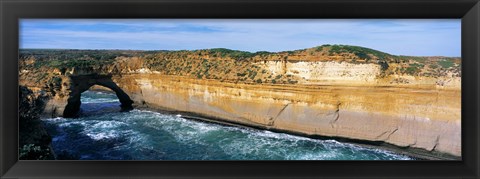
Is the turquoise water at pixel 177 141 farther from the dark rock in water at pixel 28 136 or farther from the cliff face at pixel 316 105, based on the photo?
the dark rock in water at pixel 28 136

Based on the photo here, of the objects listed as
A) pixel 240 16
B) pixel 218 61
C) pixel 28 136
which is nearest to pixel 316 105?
pixel 218 61

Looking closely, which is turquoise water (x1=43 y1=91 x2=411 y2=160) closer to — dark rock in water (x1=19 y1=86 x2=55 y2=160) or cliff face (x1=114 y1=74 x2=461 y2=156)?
cliff face (x1=114 y1=74 x2=461 y2=156)

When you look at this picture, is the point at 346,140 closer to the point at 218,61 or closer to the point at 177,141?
the point at 177,141

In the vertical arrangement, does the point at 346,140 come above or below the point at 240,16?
below

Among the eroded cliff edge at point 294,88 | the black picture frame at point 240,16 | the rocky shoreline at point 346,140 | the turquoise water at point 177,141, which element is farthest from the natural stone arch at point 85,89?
the black picture frame at point 240,16

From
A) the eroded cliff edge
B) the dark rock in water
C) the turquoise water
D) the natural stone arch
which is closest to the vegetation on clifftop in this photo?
the eroded cliff edge

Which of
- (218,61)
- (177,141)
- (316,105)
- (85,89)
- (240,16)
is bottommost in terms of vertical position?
(177,141)
